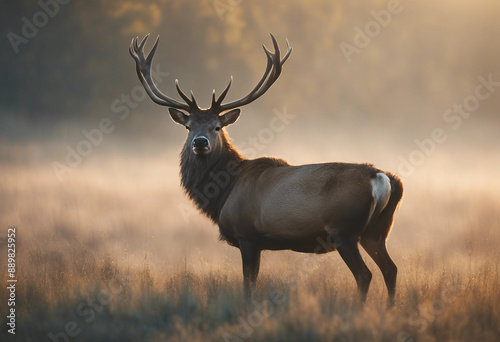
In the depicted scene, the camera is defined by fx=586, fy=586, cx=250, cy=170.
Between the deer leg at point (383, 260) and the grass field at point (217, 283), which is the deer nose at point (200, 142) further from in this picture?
the deer leg at point (383, 260)

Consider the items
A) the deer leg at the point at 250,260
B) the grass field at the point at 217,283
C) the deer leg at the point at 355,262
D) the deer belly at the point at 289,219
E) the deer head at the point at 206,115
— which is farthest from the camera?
the deer head at the point at 206,115

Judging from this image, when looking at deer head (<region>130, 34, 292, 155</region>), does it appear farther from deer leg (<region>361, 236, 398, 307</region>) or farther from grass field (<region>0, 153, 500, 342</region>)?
deer leg (<region>361, 236, 398, 307</region>)

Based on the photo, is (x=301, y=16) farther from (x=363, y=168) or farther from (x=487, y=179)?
(x=363, y=168)

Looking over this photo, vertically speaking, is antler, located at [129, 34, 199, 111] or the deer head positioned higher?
antler, located at [129, 34, 199, 111]

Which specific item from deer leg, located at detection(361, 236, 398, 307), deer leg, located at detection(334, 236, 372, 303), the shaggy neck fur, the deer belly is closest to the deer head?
the shaggy neck fur

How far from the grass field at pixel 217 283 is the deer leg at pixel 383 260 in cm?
16

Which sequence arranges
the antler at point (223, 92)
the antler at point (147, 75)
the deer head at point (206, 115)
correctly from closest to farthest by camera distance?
the deer head at point (206, 115) → the antler at point (223, 92) → the antler at point (147, 75)

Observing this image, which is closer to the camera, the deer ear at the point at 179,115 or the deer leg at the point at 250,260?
the deer leg at the point at 250,260

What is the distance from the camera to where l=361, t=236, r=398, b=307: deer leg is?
6.78m

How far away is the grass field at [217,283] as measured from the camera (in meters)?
5.60

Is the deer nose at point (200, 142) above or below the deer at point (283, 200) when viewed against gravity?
above

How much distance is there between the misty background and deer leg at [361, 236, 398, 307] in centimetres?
281

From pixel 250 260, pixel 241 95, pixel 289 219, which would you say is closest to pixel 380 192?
pixel 289 219

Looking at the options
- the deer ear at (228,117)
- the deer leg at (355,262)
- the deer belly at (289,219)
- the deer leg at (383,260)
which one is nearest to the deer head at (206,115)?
the deer ear at (228,117)
